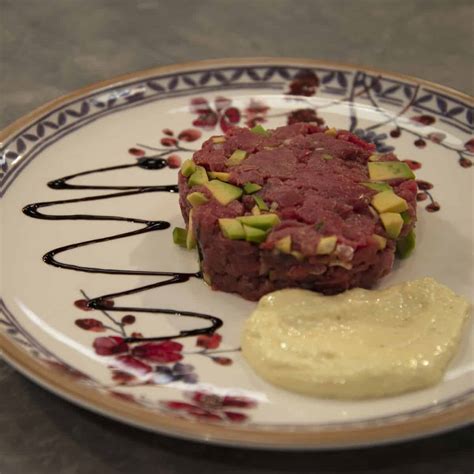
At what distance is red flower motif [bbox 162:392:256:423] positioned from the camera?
235cm

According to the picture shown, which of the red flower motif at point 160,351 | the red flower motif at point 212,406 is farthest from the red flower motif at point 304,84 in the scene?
the red flower motif at point 212,406

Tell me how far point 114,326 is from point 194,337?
29cm

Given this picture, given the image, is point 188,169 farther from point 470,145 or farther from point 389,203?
point 470,145

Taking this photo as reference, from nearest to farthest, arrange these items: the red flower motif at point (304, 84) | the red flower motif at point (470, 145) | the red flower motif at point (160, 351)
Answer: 1. the red flower motif at point (160, 351)
2. the red flower motif at point (470, 145)
3. the red flower motif at point (304, 84)

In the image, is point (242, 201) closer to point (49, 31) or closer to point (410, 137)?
point (410, 137)

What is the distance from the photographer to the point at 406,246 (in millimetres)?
3107

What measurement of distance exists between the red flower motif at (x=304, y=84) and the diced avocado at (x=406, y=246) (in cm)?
131

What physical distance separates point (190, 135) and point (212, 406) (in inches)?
71.8

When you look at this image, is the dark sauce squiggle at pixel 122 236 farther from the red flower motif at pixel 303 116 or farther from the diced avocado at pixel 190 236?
the red flower motif at pixel 303 116

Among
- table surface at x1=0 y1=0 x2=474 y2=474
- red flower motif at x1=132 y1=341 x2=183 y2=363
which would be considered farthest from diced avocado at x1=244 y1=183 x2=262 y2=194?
table surface at x1=0 y1=0 x2=474 y2=474

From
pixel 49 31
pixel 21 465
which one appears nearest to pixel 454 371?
pixel 21 465

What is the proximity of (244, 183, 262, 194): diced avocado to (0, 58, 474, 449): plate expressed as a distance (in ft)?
1.26

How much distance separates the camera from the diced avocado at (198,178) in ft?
10.0

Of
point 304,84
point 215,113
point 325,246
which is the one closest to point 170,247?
point 325,246
